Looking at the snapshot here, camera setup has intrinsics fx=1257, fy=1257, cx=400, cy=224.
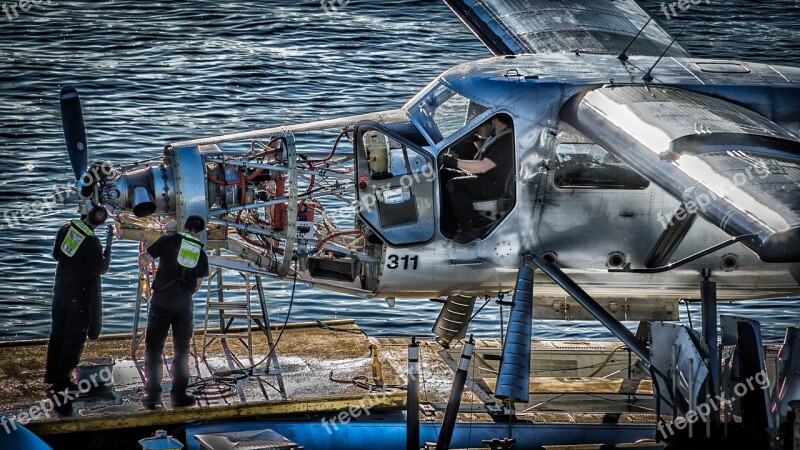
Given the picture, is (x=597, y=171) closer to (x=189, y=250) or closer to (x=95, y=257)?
(x=189, y=250)

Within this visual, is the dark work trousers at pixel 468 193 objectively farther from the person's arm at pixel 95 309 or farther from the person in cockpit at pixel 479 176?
the person's arm at pixel 95 309

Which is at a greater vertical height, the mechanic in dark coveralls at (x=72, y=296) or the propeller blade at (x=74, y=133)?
the propeller blade at (x=74, y=133)

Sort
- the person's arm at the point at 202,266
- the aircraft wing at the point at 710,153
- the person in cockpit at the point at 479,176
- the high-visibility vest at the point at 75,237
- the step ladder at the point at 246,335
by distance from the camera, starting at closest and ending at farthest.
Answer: the aircraft wing at the point at 710,153
the person's arm at the point at 202,266
the high-visibility vest at the point at 75,237
the person in cockpit at the point at 479,176
the step ladder at the point at 246,335

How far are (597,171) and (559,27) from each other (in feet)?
15.2

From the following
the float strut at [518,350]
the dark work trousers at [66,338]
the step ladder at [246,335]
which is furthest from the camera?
the step ladder at [246,335]

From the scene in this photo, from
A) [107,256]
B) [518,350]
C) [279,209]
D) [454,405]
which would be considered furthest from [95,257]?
[518,350]

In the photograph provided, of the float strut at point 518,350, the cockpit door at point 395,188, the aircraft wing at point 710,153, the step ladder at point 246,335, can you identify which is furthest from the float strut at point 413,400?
→ the aircraft wing at point 710,153

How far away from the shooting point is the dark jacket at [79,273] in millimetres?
13672

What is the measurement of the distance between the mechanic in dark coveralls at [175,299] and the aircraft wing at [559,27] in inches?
243

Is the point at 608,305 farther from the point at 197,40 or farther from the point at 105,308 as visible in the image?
the point at 197,40

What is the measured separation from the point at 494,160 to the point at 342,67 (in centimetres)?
1861

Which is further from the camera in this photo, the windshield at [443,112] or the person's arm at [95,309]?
the person's arm at [95,309]

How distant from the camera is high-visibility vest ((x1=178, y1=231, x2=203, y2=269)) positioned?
1320 centimetres

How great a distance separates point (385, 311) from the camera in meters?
21.4
